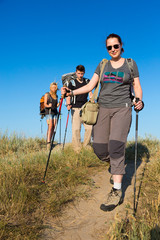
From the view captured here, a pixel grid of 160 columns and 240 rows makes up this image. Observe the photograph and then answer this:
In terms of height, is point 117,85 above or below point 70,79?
below

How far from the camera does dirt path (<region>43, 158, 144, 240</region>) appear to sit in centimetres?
291

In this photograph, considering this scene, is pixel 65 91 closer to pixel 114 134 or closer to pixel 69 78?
pixel 114 134

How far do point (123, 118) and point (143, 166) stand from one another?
247 centimetres

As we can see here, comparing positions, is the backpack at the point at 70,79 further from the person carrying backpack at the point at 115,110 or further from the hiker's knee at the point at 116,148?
the hiker's knee at the point at 116,148

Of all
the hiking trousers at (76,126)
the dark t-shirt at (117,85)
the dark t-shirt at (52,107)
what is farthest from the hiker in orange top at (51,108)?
the dark t-shirt at (117,85)

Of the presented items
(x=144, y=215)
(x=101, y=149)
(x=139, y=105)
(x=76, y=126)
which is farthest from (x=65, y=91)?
(x=76, y=126)

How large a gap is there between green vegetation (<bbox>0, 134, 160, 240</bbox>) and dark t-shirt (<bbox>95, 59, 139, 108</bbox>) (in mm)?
1587

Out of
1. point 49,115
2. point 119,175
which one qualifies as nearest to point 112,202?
point 119,175

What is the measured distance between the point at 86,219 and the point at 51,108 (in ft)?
21.6

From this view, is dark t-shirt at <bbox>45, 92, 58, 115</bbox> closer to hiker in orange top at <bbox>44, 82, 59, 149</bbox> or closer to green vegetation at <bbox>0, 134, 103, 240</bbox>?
hiker in orange top at <bbox>44, 82, 59, 149</bbox>

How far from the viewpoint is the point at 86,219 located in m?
3.28

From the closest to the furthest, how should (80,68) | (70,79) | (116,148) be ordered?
(116,148) → (80,68) → (70,79)

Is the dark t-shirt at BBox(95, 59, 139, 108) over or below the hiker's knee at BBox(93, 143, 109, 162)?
over

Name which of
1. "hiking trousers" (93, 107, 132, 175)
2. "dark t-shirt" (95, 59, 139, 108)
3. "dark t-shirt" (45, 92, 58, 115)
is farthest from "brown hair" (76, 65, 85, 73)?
"hiking trousers" (93, 107, 132, 175)
